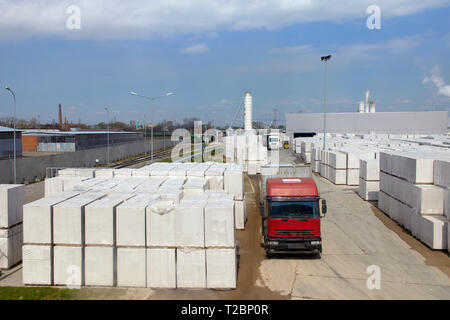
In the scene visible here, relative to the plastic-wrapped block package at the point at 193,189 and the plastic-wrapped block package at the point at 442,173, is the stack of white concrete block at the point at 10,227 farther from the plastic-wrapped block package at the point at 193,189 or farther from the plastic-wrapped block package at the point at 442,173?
the plastic-wrapped block package at the point at 442,173

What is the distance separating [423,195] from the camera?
14.7m

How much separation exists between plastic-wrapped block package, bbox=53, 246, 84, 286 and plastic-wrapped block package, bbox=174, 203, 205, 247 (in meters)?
2.72

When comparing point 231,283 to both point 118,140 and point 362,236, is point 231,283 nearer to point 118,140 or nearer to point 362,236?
point 362,236

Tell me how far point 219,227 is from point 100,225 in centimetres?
324

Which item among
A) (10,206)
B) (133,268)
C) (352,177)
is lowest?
(133,268)

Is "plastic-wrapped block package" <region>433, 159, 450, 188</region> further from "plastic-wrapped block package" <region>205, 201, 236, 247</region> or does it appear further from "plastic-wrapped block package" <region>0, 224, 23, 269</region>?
"plastic-wrapped block package" <region>0, 224, 23, 269</region>

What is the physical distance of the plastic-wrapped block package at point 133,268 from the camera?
1049 cm

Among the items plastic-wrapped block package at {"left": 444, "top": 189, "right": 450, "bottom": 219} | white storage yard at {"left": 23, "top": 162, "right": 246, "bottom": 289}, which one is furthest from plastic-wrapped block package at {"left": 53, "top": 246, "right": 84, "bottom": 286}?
plastic-wrapped block package at {"left": 444, "top": 189, "right": 450, "bottom": 219}

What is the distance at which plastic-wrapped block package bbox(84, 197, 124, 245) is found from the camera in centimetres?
1052

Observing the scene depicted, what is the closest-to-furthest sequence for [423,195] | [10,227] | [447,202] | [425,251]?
1. [10,227]
2. [447,202]
3. [425,251]
4. [423,195]

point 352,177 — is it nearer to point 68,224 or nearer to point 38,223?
point 68,224

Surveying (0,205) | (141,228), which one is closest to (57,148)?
(0,205)

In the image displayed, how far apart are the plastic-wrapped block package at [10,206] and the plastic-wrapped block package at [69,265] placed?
3.01 meters

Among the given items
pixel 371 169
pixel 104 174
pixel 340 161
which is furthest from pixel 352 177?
pixel 104 174
